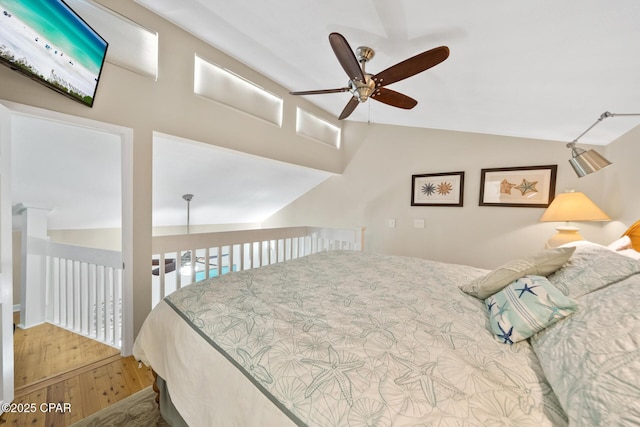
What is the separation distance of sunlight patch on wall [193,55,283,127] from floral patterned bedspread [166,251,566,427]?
2079mm

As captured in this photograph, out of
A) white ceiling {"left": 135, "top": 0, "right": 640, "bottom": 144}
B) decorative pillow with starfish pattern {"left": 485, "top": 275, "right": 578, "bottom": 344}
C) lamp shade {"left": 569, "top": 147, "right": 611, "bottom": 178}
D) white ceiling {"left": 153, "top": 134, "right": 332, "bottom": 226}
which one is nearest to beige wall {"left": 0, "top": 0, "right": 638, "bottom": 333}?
white ceiling {"left": 153, "top": 134, "right": 332, "bottom": 226}

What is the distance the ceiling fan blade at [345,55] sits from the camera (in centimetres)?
133

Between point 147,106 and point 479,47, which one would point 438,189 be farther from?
point 147,106

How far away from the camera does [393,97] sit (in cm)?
190

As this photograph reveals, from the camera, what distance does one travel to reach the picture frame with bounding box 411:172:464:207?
3275mm

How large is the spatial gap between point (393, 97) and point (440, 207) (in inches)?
79.9

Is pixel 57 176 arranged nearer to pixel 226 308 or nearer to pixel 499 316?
pixel 226 308

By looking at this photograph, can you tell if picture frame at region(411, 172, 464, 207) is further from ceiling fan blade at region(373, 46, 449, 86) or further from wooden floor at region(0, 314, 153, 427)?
wooden floor at region(0, 314, 153, 427)

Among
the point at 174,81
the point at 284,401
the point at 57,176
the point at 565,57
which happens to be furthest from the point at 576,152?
the point at 57,176

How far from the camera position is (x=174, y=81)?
7.62 ft

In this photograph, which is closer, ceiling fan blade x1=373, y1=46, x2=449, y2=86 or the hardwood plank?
ceiling fan blade x1=373, y1=46, x2=449, y2=86

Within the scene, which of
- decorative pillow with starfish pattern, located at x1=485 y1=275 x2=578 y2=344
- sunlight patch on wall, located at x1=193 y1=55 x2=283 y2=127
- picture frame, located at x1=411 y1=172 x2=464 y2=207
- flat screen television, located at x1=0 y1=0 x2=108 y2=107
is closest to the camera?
decorative pillow with starfish pattern, located at x1=485 y1=275 x2=578 y2=344

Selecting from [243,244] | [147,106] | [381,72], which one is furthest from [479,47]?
[243,244]

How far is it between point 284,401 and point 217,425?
0.34 metres
